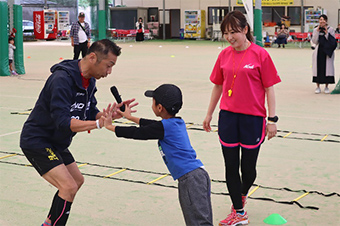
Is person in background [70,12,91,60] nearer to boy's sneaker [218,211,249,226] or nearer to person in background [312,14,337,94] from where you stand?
person in background [312,14,337,94]

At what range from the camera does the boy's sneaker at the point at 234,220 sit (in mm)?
4828

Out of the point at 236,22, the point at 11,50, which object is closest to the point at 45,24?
the point at 11,50

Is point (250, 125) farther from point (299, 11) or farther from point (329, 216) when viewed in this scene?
point (299, 11)

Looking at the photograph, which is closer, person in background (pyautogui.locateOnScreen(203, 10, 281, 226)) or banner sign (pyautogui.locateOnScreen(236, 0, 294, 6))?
A: person in background (pyautogui.locateOnScreen(203, 10, 281, 226))

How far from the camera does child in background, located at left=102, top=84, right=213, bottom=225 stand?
153 inches

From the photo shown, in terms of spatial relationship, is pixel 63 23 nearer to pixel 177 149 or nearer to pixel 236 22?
pixel 236 22

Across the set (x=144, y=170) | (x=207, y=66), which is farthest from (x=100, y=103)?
(x=207, y=66)

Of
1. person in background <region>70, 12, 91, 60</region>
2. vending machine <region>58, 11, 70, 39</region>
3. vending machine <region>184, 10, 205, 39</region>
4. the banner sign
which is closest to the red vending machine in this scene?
vending machine <region>58, 11, 70, 39</region>

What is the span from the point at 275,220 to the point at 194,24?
129ft

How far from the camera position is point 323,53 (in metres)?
13.3

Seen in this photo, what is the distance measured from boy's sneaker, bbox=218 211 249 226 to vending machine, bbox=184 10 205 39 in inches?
1536

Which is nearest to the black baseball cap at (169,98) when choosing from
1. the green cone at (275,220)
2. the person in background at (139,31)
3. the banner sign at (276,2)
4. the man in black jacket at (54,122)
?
the man in black jacket at (54,122)

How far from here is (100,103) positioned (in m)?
11.9

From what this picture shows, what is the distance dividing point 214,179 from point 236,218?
153 centimetres
